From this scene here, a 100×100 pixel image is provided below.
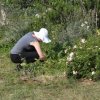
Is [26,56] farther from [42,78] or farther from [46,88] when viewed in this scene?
[46,88]

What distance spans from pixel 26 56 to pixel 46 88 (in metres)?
1.62

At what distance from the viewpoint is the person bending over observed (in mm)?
9766

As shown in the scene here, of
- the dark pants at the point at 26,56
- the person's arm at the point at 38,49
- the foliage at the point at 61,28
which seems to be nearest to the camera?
the foliage at the point at 61,28

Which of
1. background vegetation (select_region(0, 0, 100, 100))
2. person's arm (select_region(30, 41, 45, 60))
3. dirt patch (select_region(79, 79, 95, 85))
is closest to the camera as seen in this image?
background vegetation (select_region(0, 0, 100, 100))

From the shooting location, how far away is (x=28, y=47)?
10.1 meters

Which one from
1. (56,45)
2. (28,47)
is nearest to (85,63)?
(28,47)

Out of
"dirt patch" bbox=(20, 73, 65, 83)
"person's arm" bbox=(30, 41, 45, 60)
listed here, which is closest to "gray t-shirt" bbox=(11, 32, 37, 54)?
"person's arm" bbox=(30, 41, 45, 60)

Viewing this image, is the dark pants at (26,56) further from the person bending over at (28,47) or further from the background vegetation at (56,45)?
the background vegetation at (56,45)

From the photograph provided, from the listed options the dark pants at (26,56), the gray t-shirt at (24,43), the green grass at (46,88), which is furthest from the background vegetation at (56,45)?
the gray t-shirt at (24,43)

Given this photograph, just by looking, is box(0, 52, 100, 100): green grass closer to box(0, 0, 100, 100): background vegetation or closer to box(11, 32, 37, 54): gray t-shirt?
box(0, 0, 100, 100): background vegetation

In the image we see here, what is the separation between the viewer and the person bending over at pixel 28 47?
384 inches

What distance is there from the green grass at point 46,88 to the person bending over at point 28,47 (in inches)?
19.6

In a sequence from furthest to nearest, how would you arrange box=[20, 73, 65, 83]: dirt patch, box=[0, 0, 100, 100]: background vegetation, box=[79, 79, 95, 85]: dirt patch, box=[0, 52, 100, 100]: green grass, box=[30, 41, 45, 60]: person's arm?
1. box=[30, 41, 45, 60]: person's arm
2. box=[20, 73, 65, 83]: dirt patch
3. box=[79, 79, 95, 85]: dirt patch
4. box=[0, 0, 100, 100]: background vegetation
5. box=[0, 52, 100, 100]: green grass

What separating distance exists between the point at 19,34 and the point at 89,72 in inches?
140
